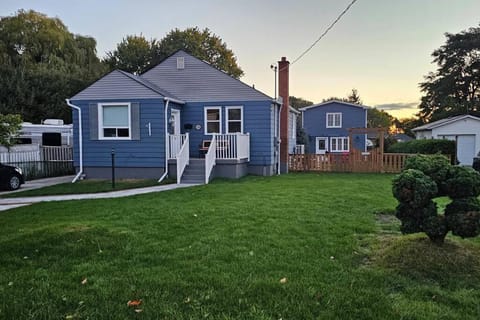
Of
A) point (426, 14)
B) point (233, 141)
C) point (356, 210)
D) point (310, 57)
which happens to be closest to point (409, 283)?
point (356, 210)

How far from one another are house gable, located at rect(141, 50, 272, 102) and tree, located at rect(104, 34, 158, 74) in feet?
55.9

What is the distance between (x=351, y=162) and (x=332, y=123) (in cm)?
1725

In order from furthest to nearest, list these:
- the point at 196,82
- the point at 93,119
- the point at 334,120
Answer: the point at 334,120
the point at 196,82
the point at 93,119

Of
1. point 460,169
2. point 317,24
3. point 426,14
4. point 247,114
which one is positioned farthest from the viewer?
point 247,114

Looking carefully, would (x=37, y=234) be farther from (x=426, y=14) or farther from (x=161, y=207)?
(x=426, y=14)

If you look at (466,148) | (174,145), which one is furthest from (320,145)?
(174,145)

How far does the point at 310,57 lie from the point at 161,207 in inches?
424

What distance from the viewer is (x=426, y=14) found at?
35.9 ft

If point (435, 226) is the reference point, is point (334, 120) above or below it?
above

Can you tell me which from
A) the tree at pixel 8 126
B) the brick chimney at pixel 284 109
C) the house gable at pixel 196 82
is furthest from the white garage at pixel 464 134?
the tree at pixel 8 126

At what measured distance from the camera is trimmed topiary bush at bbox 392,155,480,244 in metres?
4.04

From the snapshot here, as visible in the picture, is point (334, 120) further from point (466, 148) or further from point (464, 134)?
point (466, 148)

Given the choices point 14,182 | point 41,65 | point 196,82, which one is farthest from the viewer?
point 41,65

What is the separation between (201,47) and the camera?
116ft
